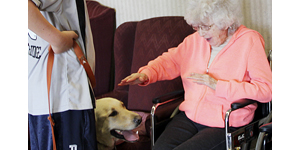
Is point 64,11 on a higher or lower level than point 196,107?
higher

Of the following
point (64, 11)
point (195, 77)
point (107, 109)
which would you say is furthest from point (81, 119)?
point (195, 77)

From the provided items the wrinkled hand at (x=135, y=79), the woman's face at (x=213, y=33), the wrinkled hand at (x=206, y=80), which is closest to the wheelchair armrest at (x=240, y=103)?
the wrinkled hand at (x=206, y=80)

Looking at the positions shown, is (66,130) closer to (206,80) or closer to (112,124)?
(112,124)

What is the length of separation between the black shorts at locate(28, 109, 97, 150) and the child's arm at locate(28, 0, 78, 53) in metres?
0.28

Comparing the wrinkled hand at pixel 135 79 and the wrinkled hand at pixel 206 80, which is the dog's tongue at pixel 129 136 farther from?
the wrinkled hand at pixel 206 80

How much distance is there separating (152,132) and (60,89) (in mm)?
605

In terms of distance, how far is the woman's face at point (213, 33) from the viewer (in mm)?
1498

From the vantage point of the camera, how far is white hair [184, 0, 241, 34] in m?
1.46

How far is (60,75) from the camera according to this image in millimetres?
1189

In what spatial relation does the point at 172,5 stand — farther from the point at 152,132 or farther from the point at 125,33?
the point at 152,132

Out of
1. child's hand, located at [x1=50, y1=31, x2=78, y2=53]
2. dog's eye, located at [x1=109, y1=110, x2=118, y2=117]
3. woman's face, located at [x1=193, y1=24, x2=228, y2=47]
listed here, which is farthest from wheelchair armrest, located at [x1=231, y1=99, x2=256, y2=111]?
child's hand, located at [x1=50, y1=31, x2=78, y2=53]

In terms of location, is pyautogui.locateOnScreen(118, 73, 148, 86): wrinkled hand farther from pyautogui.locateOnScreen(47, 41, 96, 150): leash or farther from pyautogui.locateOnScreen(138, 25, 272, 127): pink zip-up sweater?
pyautogui.locateOnScreen(47, 41, 96, 150): leash

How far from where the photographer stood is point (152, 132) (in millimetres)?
1571

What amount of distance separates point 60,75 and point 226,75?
0.83 metres
